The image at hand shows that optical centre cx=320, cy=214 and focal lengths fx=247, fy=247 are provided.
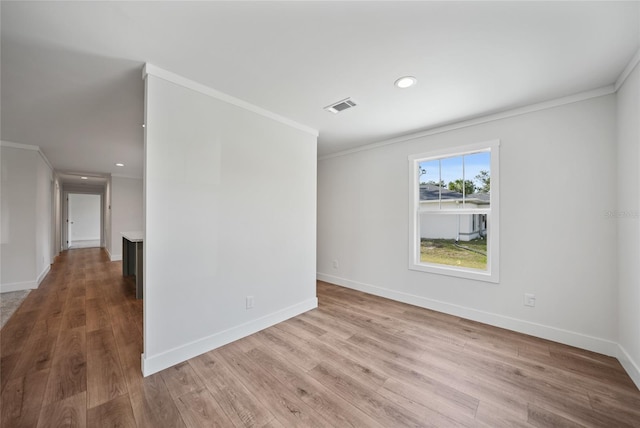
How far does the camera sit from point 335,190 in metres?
4.60

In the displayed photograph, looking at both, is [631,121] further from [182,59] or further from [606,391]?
[182,59]

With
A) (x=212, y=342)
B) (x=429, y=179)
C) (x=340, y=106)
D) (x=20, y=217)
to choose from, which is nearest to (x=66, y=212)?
(x=20, y=217)

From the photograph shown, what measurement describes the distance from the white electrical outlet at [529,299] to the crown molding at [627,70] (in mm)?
2058

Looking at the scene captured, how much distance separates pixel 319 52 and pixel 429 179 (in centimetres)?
244

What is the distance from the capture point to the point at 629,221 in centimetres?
200

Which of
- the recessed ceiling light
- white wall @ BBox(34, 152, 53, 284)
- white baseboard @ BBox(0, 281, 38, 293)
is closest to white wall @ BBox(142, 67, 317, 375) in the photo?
the recessed ceiling light

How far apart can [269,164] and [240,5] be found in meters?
1.58

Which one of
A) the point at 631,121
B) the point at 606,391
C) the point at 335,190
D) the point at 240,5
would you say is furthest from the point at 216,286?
the point at 631,121

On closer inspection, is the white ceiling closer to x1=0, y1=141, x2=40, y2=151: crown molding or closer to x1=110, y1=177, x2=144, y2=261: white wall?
x1=0, y1=141, x2=40, y2=151: crown molding

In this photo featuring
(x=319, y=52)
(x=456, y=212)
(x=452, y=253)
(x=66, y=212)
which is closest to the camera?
(x=319, y=52)

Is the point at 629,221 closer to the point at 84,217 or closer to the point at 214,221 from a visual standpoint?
the point at 214,221

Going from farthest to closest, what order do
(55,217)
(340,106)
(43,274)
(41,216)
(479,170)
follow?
(55,217) → (43,274) → (41,216) → (479,170) → (340,106)

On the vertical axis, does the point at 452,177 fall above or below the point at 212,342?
above

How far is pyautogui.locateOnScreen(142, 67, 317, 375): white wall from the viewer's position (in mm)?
1996
